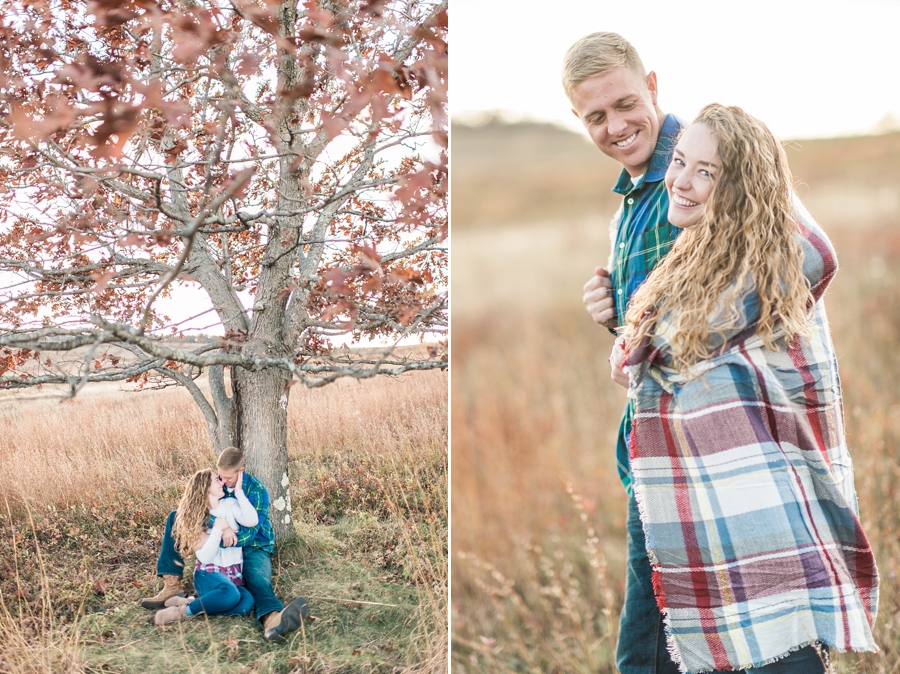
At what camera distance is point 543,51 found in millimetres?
3680

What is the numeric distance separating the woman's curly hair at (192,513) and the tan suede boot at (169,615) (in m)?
0.13

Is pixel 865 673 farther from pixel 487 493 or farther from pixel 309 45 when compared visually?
pixel 309 45

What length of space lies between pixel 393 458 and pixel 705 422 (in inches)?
42.2

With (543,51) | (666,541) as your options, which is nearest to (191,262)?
(666,541)

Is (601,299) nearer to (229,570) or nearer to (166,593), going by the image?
(229,570)

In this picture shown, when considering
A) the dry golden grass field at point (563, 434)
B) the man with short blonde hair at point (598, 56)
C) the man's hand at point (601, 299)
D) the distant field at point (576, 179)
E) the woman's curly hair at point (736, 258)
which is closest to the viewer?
the woman's curly hair at point (736, 258)

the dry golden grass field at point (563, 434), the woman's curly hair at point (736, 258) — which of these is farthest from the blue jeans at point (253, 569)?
the woman's curly hair at point (736, 258)

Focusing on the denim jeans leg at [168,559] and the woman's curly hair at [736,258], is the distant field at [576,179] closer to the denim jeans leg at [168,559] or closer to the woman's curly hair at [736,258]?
the woman's curly hair at [736,258]

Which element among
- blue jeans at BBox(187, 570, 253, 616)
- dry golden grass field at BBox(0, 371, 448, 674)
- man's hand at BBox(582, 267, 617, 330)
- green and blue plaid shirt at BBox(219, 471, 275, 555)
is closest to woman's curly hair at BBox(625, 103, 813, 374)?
man's hand at BBox(582, 267, 617, 330)

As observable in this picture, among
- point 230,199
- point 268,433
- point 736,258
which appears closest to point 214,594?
point 268,433

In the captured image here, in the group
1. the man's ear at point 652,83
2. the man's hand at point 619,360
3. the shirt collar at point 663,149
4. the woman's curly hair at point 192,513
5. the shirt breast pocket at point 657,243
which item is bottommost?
the woman's curly hair at point 192,513

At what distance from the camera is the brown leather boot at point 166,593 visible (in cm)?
170

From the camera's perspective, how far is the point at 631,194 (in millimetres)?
1407

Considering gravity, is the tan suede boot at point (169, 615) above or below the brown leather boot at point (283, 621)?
above
